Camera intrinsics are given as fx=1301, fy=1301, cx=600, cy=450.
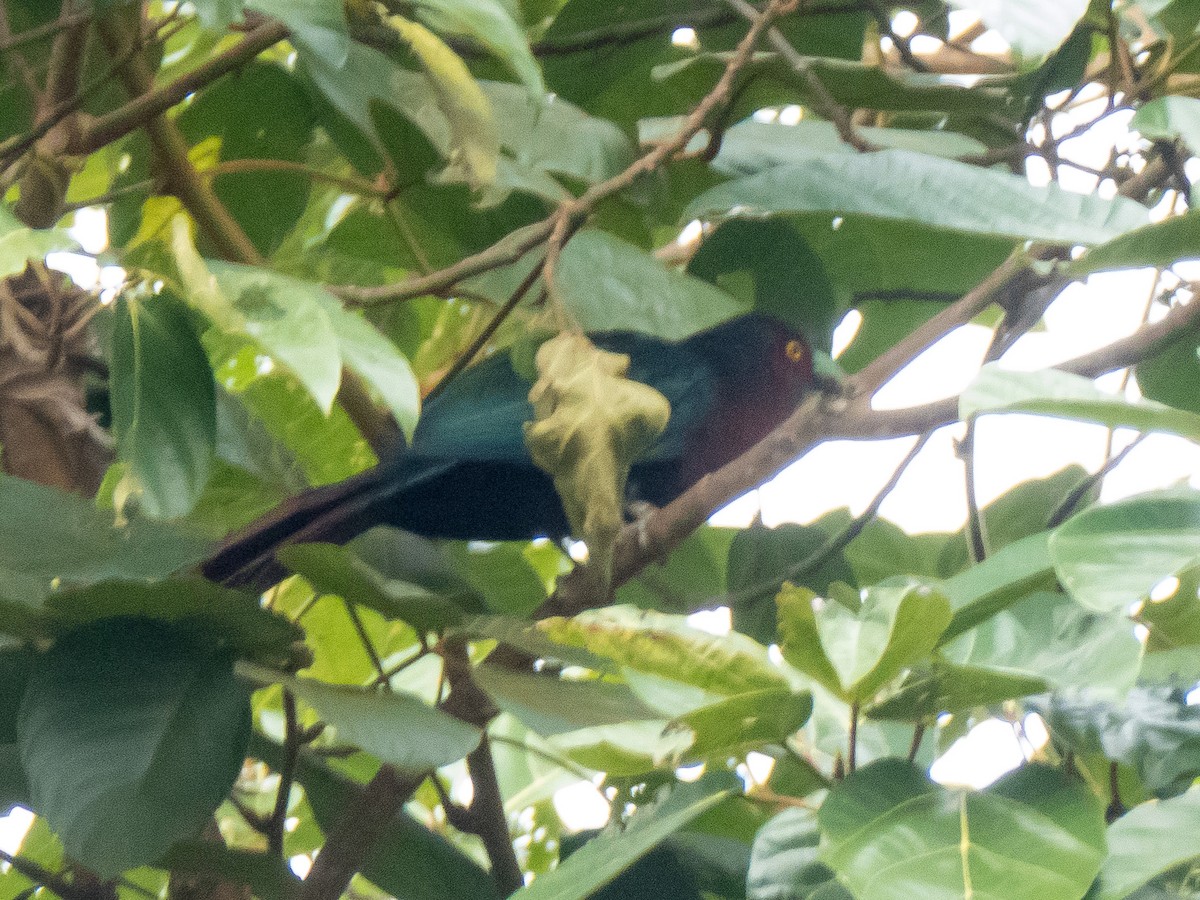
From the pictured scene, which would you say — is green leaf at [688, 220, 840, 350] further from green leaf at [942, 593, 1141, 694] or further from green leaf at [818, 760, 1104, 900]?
green leaf at [818, 760, 1104, 900]

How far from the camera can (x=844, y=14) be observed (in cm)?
130

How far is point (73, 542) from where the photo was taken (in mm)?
907

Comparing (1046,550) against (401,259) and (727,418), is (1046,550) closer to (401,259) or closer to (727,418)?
(401,259)

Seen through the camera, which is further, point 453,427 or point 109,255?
point 453,427

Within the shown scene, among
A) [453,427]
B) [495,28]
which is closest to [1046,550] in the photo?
[495,28]

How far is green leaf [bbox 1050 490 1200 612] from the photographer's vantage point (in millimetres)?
662

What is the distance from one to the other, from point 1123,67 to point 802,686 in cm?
68

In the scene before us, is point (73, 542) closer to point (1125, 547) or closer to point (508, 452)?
point (1125, 547)

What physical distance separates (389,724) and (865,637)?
32cm

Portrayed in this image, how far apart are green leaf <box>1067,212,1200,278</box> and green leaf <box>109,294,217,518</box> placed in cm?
55

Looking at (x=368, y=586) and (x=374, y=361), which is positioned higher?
(x=374, y=361)

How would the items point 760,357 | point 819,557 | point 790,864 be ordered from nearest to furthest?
1. point 790,864
2. point 819,557
3. point 760,357

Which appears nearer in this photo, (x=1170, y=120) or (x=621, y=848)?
(x=621, y=848)

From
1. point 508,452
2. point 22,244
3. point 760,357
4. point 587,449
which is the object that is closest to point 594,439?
point 587,449
